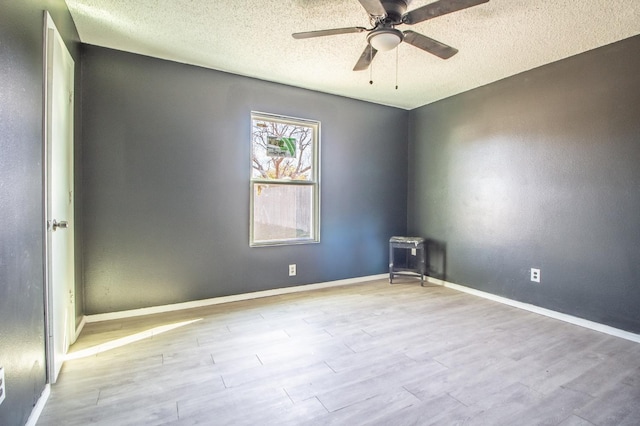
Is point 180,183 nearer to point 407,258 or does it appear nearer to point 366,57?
point 366,57

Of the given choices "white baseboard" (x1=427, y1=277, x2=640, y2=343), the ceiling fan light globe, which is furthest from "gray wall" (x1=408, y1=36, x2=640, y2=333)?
the ceiling fan light globe

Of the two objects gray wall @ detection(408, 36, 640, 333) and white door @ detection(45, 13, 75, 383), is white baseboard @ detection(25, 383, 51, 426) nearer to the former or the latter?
white door @ detection(45, 13, 75, 383)

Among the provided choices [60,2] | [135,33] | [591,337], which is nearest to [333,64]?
[135,33]

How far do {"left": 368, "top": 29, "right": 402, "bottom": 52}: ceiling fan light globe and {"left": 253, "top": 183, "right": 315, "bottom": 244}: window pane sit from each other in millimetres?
1960

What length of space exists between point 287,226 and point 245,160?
2.96ft

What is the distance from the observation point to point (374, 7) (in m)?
1.75

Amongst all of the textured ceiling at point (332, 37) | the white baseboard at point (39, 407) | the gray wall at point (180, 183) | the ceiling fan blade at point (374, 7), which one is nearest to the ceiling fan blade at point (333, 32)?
the ceiling fan blade at point (374, 7)

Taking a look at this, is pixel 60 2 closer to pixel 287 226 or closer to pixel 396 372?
pixel 287 226

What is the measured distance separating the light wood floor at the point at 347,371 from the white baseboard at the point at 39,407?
1.3 inches

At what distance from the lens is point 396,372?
77.4 inches

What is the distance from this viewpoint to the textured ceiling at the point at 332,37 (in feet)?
7.02

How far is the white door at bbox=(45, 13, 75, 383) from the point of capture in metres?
1.77

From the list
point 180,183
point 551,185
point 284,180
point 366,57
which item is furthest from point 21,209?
point 551,185

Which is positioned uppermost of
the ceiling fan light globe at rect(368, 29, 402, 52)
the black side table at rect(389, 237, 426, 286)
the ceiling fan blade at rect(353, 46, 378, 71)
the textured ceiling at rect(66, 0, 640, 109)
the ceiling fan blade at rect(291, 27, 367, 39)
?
the textured ceiling at rect(66, 0, 640, 109)
